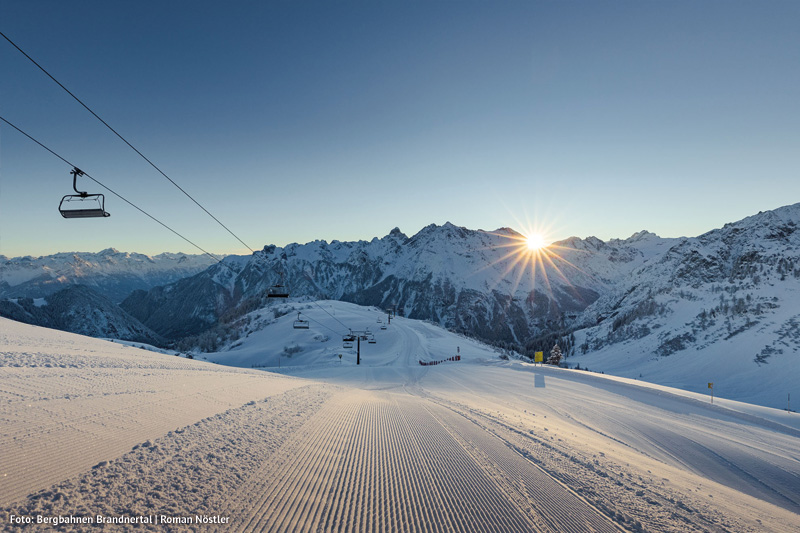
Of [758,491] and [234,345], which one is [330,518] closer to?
Result: [758,491]

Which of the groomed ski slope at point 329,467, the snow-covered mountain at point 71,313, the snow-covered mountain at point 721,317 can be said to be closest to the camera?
the groomed ski slope at point 329,467

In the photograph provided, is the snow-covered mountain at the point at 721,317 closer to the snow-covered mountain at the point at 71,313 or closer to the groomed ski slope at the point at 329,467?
the groomed ski slope at the point at 329,467

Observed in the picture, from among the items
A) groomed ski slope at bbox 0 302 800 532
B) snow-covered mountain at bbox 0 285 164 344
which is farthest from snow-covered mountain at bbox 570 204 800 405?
snow-covered mountain at bbox 0 285 164 344

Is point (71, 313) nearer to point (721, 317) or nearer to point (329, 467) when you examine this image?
point (329, 467)

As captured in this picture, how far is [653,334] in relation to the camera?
307 ft

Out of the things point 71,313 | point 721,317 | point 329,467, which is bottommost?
point 329,467

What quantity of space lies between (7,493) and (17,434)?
2.01m

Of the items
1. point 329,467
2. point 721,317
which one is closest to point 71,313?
point 329,467

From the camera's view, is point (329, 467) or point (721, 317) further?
point (721, 317)

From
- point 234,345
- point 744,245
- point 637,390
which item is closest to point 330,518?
point 637,390

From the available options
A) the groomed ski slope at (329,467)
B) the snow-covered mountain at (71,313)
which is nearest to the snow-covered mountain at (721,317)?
the groomed ski slope at (329,467)

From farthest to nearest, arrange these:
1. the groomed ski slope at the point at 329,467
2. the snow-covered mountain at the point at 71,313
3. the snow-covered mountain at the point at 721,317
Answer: the snow-covered mountain at the point at 71,313 → the snow-covered mountain at the point at 721,317 → the groomed ski slope at the point at 329,467

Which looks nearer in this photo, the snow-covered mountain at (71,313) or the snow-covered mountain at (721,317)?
the snow-covered mountain at (721,317)

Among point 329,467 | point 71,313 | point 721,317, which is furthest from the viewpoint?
point 71,313
